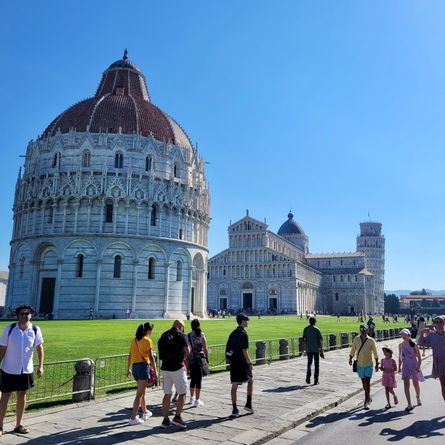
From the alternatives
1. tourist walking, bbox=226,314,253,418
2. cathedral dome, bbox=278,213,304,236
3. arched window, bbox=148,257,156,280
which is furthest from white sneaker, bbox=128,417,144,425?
cathedral dome, bbox=278,213,304,236

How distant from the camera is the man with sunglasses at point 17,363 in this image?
7.28 meters

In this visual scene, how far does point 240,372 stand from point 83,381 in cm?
345

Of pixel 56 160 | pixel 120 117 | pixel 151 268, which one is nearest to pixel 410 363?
pixel 151 268

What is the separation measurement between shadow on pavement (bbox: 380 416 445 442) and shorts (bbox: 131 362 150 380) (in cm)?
419

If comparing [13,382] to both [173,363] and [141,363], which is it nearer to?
[141,363]

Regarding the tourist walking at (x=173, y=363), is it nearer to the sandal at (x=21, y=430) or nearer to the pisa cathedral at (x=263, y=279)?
the sandal at (x=21, y=430)

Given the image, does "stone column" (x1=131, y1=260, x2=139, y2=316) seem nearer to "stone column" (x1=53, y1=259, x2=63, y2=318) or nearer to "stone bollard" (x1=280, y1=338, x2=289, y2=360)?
"stone column" (x1=53, y1=259, x2=63, y2=318)

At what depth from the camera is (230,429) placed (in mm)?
7852

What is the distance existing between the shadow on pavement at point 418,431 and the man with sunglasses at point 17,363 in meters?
5.90

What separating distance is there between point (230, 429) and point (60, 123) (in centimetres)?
5078

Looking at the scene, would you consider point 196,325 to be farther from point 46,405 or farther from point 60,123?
point 60,123

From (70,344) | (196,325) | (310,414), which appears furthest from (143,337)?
(70,344)

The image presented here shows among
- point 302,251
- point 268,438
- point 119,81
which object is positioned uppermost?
point 119,81

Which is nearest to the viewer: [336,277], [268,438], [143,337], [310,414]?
[268,438]
